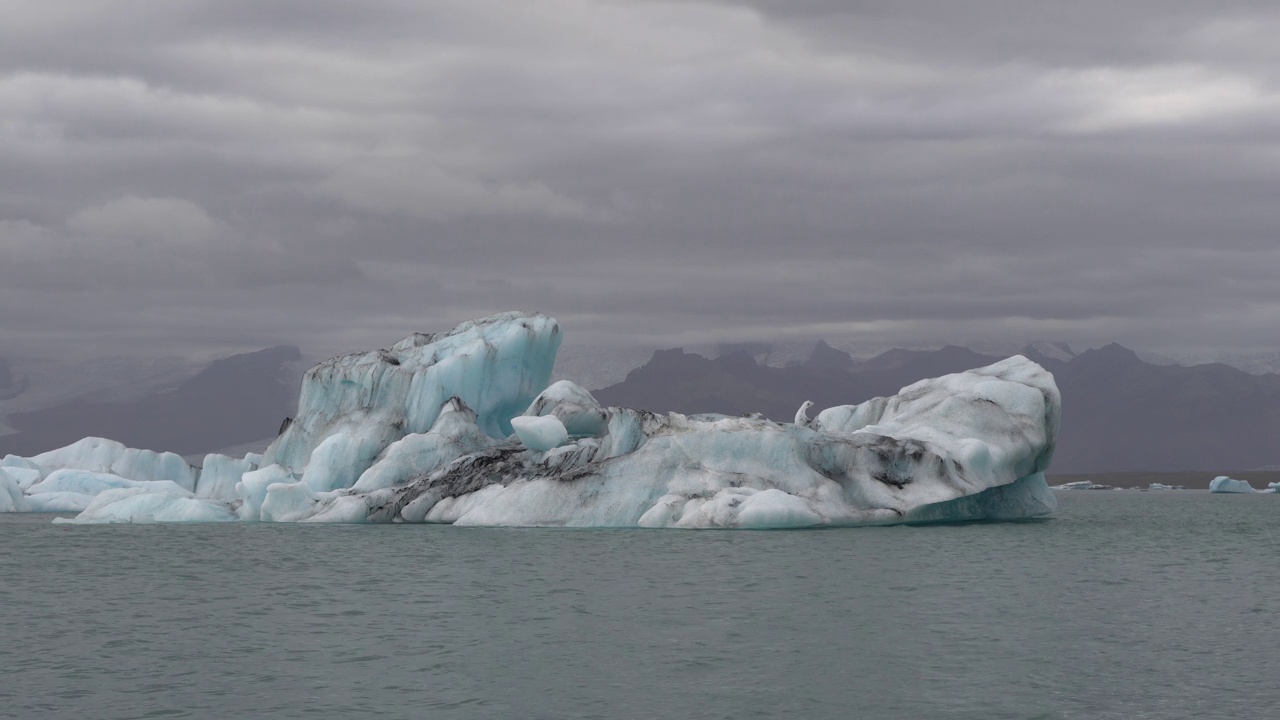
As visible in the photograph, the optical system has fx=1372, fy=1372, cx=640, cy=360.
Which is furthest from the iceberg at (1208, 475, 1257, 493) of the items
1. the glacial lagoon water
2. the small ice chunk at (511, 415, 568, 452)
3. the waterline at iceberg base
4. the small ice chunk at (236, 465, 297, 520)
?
the small ice chunk at (236, 465, 297, 520)

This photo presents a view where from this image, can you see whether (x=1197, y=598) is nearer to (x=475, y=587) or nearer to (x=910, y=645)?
(x=910, y=645)

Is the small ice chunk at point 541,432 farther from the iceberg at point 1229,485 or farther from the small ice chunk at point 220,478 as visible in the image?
the iceberg at point 1229,485

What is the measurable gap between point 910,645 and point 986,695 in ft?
12.8

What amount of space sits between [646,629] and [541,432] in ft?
78.5

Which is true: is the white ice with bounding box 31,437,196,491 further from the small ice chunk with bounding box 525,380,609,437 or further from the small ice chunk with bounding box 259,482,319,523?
the small ice chunk with bounding box 525,380,609,437

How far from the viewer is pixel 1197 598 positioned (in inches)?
1073

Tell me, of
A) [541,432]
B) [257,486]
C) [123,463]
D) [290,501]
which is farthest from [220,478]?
[541,432]

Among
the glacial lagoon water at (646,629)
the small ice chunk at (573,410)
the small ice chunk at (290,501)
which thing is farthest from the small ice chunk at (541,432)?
the small ice chunk at (290,501)

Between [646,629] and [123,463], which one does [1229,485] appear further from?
[646,629]

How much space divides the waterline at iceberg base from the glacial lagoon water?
297cm

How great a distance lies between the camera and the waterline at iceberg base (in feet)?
141

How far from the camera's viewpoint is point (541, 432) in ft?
153

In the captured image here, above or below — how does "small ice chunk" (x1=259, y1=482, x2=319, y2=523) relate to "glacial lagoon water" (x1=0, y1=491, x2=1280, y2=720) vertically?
below

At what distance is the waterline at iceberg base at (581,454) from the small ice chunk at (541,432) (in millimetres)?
70
